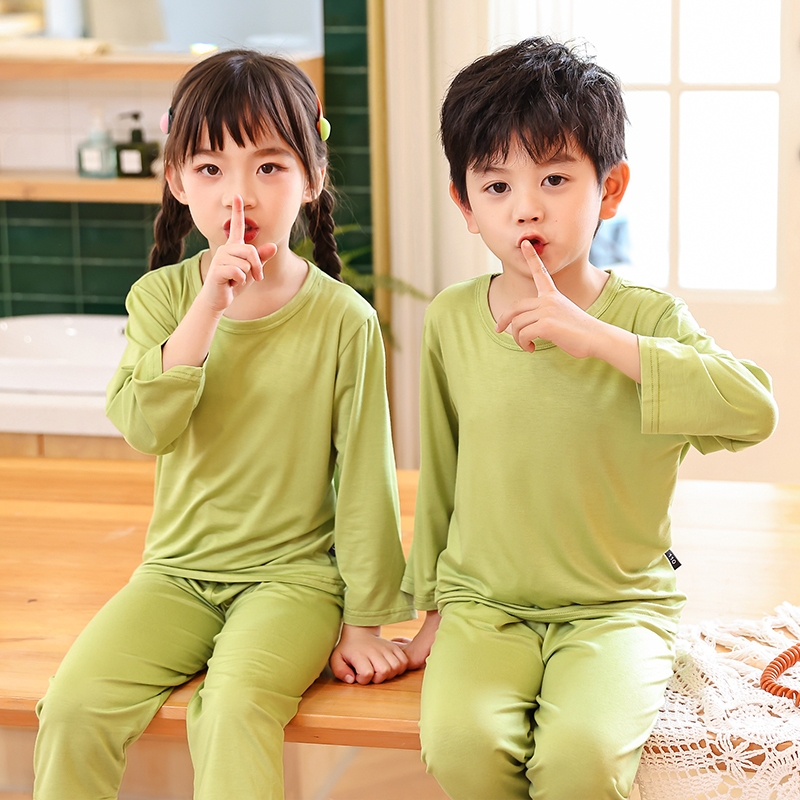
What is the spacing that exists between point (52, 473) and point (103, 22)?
58.4 inches

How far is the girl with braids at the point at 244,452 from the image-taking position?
111 cm

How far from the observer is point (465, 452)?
1190 mm

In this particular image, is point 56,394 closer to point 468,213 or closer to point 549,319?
point 468,213

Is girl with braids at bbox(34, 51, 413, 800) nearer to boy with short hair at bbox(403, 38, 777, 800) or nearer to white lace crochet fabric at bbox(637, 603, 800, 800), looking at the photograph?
boy with short hair at bbox(403, 38, 777, 800)

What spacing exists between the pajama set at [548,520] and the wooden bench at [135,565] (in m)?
0.13

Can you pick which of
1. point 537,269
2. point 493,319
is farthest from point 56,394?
point 537,269

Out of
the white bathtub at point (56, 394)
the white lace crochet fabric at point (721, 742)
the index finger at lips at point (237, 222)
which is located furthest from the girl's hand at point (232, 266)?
the white bathtub at point (56, 394)

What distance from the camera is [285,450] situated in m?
1.25

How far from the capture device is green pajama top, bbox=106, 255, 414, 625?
1240 millimetres

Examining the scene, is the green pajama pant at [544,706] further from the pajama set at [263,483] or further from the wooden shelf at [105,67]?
the wooden shelf at [105,67]

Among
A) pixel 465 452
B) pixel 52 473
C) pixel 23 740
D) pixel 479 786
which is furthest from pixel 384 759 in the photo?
pixel 52 473

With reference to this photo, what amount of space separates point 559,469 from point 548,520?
0.21 feet

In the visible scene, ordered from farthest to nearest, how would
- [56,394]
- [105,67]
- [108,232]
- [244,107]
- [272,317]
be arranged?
[108,232] < [105,67] < [56,394] < [272,317] < [244,107]

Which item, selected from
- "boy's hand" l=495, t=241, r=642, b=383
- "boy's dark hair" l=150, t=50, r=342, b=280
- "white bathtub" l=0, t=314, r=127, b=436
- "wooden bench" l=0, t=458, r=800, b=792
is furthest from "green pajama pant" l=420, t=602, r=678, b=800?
"white bathtub" l=0, t=314, r=127, b=436
